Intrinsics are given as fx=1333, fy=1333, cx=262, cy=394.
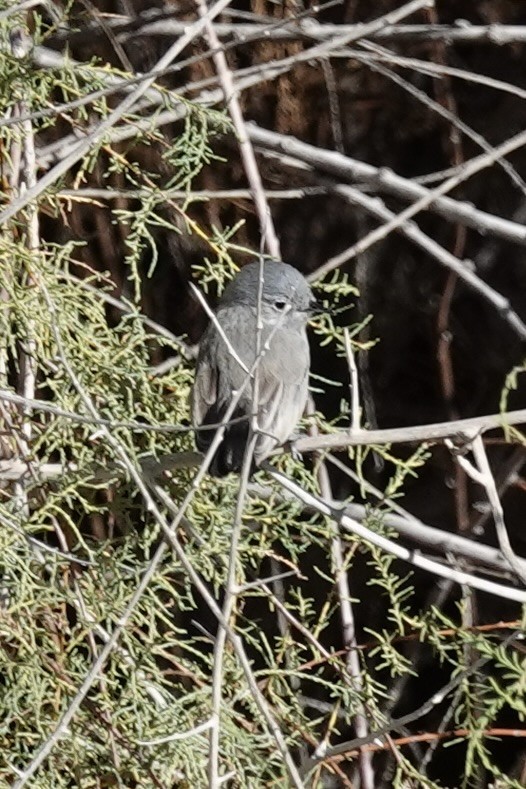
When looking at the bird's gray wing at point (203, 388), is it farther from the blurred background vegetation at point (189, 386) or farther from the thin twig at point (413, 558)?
the thin twig at point (413, 558)

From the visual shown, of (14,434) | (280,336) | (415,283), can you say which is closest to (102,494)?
(280,336)

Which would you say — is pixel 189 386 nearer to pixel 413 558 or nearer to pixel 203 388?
pixel 203 388

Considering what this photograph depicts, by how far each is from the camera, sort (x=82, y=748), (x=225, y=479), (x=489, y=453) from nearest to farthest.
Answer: (x=82, y=748), (x=225, y=479), (x=489, y=453)

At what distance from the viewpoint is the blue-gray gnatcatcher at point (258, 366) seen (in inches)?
104

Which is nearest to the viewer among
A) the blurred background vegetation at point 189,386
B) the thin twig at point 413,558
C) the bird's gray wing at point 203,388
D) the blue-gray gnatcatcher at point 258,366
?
the thin twig at point 413,558

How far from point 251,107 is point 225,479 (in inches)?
70.3

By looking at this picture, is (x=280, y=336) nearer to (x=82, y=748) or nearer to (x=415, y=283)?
(x=82, y=748)

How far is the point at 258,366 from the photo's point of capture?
275 centimetres

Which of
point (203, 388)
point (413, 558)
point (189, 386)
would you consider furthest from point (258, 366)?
point (413, 558)

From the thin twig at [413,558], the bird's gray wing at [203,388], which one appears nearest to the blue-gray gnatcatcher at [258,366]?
the bird's gray wing at [203,388]

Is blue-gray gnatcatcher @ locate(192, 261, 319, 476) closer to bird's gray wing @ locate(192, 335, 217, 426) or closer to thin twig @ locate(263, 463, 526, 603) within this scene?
bird's gray wing @ locate(192, 335, 217, 426)

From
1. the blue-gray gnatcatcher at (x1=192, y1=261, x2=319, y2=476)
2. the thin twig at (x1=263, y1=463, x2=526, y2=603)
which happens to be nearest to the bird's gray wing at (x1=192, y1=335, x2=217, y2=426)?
the blue-gray gnatcatcher at (x1=192, y1=261, x2=319, y2=476)

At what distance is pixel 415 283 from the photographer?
4.67 metres

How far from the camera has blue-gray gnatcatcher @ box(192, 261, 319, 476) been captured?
264 cm
